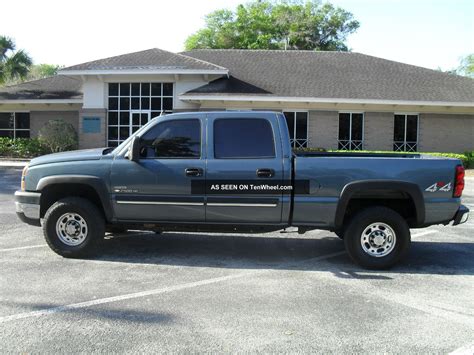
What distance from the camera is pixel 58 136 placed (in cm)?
2388

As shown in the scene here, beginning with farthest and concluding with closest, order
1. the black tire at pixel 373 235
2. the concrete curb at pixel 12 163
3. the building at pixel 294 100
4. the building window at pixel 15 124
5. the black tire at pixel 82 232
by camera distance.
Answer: the building window at pixel 15 124
the building at pixel 294 100
the concrete curb at pixel 12 163
the black tire at pixel 82 232
the black tire at pixel 373 235

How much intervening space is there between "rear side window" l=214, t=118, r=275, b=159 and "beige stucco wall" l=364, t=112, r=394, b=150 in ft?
62.3

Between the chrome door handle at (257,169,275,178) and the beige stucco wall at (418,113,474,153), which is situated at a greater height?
the beige stucco wall at (418,113,474,153)

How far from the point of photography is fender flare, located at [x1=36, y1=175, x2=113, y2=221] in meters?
6.16

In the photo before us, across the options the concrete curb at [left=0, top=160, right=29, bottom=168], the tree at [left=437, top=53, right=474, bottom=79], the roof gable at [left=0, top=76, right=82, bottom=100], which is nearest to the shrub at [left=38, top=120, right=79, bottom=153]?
the concrete curb at [left=0, top=160, right=29, bottom=168]

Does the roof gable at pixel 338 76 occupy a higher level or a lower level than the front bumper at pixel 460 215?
higher

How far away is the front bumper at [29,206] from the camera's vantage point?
6.31 metres

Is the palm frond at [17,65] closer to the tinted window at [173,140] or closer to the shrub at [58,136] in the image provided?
the shrub at [58,136]

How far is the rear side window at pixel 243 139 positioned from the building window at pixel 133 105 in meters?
18.2

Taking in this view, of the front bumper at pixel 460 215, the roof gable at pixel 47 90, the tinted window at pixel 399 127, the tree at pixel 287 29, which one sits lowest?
the front bumper at pixel 460 215

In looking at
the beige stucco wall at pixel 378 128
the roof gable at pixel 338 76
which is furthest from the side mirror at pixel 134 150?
the beige stucco wall at pixel 378 128

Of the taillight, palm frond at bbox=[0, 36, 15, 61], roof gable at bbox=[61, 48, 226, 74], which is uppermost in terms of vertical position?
palm frond at bbox=[0, 36, 15, 61]

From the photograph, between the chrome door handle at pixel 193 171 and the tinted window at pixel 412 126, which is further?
the tinted window at pixel 412 126

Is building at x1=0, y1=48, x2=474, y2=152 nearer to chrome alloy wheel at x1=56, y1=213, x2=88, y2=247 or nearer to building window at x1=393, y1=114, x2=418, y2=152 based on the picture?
building window at x1=393, y1=114, x2=418, y2=152
